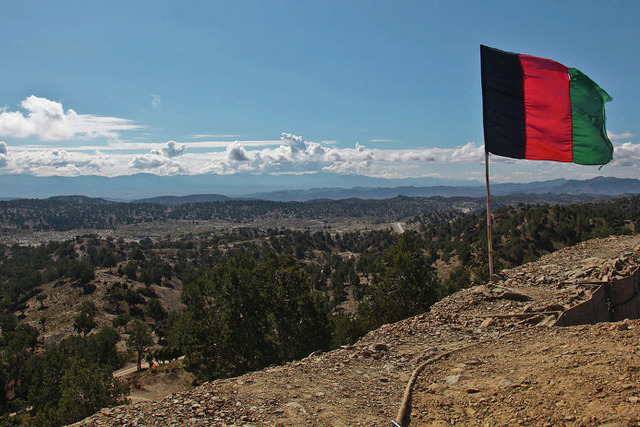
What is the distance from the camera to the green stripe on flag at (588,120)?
14242 mm

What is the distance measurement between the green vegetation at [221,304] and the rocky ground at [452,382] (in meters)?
10.0

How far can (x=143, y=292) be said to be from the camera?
90.9 meters

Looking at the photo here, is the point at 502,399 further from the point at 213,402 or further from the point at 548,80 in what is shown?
the point at 548,80

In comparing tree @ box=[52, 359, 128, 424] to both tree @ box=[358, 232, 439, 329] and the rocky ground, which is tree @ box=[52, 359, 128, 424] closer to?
tree @ box=[358, 232, 439, 329]

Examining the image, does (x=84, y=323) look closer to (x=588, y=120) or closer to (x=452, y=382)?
(x=452, y=382)

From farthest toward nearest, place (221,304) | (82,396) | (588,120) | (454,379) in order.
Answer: (221,304) < (82,396) < (588,120) < (454,379)

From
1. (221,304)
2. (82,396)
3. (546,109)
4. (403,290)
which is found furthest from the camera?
(221,304)

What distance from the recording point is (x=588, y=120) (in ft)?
47.2

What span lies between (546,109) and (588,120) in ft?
4.97

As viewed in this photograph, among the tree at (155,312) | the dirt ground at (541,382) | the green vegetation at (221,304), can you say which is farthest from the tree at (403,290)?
the tree at (155,312)

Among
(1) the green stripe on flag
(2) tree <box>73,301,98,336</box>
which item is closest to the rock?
(1) the green stripe on flag

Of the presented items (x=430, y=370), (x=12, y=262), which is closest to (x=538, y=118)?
(x=430, y=370)

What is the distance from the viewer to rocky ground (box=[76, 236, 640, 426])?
6.90 m

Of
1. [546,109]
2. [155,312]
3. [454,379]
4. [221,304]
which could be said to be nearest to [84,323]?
[155,312]
